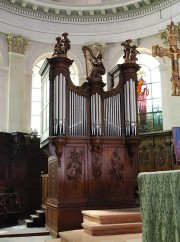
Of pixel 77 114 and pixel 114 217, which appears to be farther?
pixel 77 114

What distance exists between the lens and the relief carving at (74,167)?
27.8 feet

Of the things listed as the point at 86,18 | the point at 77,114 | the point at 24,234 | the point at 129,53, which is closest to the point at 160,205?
the point at 77,114

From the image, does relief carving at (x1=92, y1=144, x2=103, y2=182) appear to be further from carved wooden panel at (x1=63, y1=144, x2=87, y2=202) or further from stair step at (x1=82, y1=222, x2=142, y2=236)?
stair step at (x1=82, y1=222, x2=142, y2=236)

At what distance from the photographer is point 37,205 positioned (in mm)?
12500

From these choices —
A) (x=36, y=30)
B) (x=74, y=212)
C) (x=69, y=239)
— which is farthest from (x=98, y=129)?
(x=36, y=30)

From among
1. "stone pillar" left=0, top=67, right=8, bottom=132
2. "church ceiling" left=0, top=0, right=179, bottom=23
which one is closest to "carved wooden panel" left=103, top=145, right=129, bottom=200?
"stone pillar" left=0, top=67, right=8, bottom=132

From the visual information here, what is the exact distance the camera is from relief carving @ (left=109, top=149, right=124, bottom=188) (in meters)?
8.91

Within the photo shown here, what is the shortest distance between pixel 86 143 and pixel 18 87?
5.74 m

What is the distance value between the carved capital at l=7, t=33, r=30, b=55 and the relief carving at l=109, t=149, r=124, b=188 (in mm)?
6858

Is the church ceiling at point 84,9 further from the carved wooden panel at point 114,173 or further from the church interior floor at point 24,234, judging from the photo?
the church interior floor at point 24,234

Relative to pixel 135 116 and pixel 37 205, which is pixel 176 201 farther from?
pixel 37 205

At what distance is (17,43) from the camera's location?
1373cm

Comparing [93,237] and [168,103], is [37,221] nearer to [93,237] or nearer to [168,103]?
[93,237]

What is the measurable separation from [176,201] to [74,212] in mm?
5178
